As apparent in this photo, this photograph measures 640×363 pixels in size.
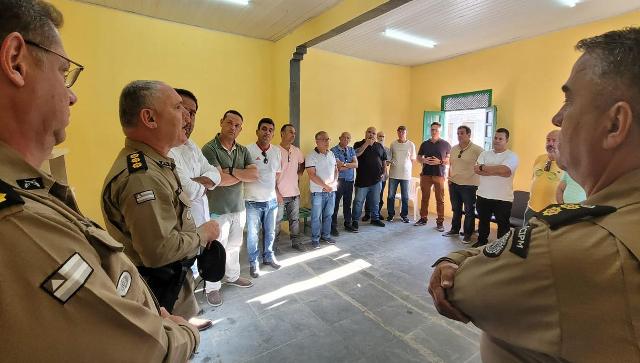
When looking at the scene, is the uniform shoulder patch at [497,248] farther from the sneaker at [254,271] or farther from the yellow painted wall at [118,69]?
the yellow painted wall at [118,69]

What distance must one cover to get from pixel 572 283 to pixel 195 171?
226 cm

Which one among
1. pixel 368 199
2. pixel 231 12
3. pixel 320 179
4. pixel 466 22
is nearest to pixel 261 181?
pixel 320 179

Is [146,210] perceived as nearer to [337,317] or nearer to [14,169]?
[14,169]

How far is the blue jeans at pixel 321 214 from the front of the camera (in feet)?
13.5

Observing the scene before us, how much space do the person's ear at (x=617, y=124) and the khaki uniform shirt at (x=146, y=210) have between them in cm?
136

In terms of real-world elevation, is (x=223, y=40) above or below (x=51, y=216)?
above

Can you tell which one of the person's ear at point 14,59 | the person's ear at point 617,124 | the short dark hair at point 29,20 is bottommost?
the person's ear at point 617,124

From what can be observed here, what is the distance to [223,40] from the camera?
14.0ft

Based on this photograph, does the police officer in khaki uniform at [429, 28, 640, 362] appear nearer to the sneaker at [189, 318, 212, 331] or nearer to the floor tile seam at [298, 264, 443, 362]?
the floor tile seam at [298, 264, 443, 362]

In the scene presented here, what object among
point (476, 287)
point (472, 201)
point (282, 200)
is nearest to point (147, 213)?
point (476, 287)

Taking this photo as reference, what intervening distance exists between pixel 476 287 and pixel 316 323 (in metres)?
1.88

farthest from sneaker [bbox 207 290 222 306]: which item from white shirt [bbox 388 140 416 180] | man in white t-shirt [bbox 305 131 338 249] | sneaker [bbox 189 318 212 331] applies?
white shirt [bbox 388 140 416 180]

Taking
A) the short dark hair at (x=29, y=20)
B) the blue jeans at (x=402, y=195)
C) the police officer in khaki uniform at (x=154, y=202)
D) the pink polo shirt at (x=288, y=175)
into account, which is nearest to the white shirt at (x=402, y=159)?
the blue jeans at (x=402, y=195)

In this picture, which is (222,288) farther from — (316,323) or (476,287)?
(476,287)
